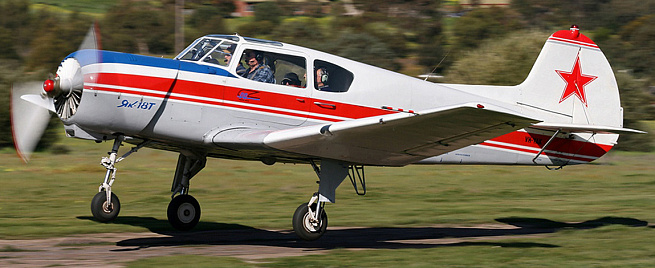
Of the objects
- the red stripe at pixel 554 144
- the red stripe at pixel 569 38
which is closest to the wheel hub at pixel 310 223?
the red stripe at pixel 554 144

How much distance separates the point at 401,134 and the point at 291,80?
75.1 inches

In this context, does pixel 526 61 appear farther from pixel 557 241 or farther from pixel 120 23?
pixel 120 23

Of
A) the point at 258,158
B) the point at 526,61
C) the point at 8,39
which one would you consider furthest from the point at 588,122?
the point at 8,39

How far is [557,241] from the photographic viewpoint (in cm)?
1100

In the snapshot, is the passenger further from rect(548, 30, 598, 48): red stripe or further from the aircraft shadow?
rect(548, 30, 598, 48): red stripe

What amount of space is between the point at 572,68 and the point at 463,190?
6294mm

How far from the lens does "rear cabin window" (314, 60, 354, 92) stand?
34.2 feet

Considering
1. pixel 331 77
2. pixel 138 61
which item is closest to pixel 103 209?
pixel 138 61

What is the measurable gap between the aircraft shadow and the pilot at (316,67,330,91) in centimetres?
221

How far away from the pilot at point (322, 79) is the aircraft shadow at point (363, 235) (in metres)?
2.21

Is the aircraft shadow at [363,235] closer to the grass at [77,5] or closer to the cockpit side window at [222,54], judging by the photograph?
the cockpit side window at [222,54]

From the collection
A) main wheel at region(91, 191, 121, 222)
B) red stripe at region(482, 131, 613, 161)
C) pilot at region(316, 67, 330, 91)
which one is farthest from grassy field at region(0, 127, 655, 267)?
pilot at region(316, 67, 330, 91)

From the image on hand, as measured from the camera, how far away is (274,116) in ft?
33.3

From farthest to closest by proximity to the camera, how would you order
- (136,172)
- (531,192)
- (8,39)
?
(8,39)
(136,172)
(531,192)
